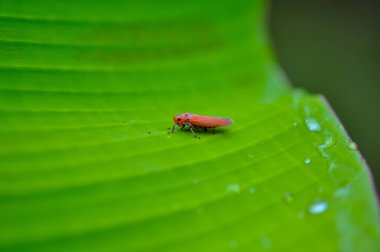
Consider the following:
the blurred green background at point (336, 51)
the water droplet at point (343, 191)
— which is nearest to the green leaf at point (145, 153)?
the water droplet at point (343, 191)

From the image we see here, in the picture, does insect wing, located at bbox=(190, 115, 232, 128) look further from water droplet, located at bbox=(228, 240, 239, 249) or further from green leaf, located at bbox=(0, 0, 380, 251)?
water droplet, located at bbox=(228, 240, 239, 249)

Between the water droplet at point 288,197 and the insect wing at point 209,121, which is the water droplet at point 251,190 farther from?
the insect wing at point 209,121

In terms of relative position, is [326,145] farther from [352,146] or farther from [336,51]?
[336,51]

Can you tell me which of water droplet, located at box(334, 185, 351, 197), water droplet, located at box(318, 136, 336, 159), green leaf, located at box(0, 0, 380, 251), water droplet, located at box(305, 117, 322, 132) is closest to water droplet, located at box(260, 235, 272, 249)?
green leaf, located at box(0, 0, 380, 251)

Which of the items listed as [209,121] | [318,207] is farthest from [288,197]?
[209,121]

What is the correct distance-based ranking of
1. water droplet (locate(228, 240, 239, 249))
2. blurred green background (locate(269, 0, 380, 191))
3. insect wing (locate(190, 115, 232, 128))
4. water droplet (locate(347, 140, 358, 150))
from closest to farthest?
water droplet (locate(228, 240, 239, 249))
water droplet (locate(347, 140, 358, 150))
insect wing (locate(190, 115, 232, 128))
blurred green background (locate(269, 0, 380, 191))

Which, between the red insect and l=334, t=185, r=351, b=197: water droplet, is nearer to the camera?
l=334, t=185, r=351, b=197: water droplet

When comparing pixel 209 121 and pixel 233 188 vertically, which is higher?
pixel 209 121
